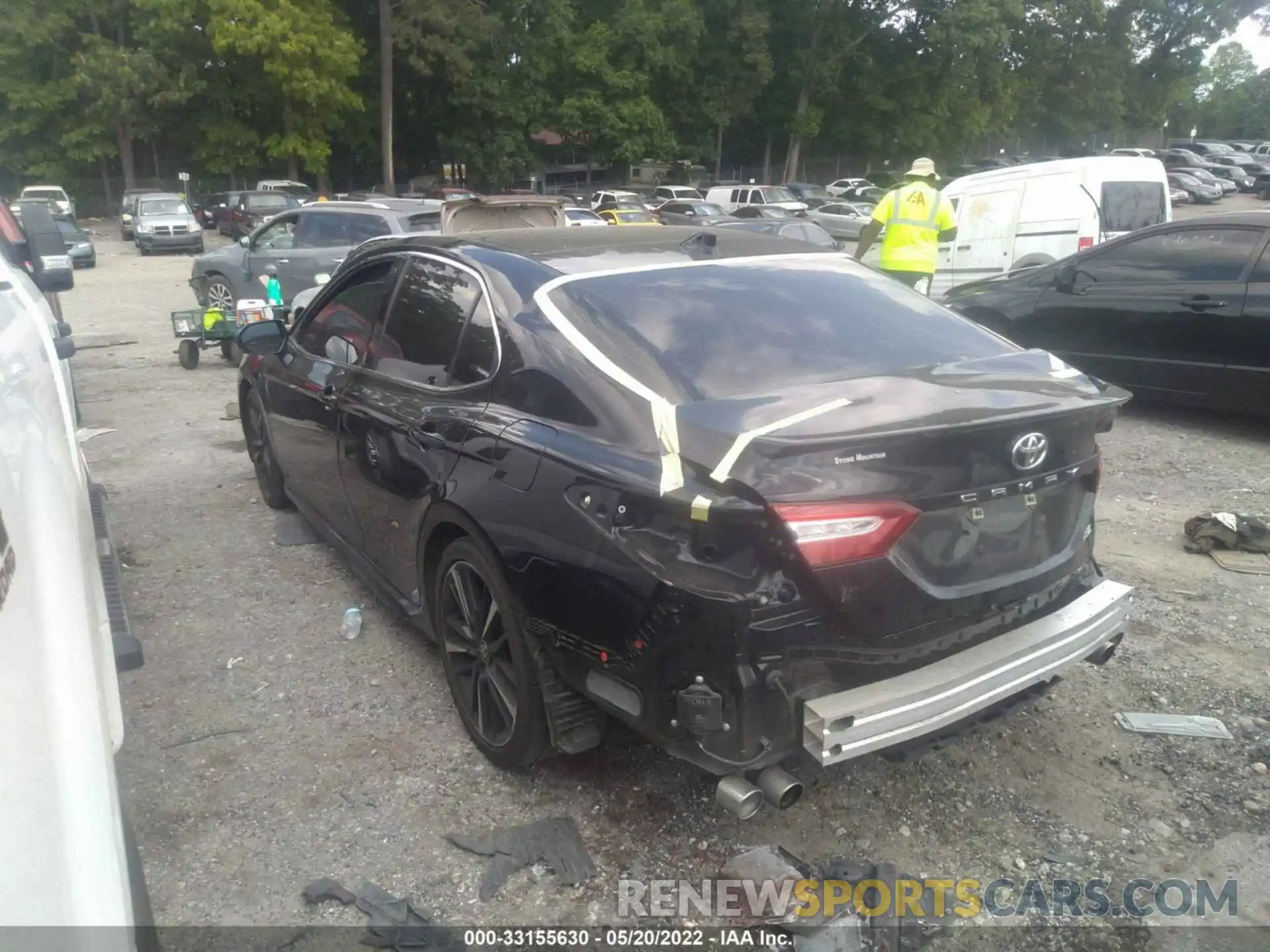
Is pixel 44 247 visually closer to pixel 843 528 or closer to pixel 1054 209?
pixel 843 528

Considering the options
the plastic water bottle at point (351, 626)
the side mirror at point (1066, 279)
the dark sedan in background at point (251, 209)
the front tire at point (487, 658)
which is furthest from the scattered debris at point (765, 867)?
the dark sedan in background at point (251, 209)

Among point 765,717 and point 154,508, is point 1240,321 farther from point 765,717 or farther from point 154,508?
point 154,508

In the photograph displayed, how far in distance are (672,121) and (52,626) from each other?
1912 inches

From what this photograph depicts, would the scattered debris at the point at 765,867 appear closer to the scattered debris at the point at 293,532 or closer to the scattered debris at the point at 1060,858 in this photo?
the scattered debris at the point at 1060,858

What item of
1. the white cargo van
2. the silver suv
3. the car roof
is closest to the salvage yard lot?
the car roof

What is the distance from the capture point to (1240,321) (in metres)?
6.64

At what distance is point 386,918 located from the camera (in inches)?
108

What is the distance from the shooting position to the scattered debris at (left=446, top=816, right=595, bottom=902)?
9.44ft

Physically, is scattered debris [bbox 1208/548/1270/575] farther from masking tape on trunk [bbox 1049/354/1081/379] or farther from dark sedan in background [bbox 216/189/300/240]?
dark sedan in background [bbox 216/189/300/240]

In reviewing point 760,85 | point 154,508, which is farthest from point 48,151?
point 154,508

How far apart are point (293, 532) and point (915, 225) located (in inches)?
214

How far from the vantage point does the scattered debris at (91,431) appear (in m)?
7.74

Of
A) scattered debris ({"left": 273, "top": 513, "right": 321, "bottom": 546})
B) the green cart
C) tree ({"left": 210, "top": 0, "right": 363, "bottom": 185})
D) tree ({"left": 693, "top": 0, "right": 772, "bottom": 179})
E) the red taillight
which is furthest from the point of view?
tree ({"left": 693, "top": 0, "right": 772, "bottom": 179})

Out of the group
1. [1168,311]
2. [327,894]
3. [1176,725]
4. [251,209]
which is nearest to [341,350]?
[327,894]
